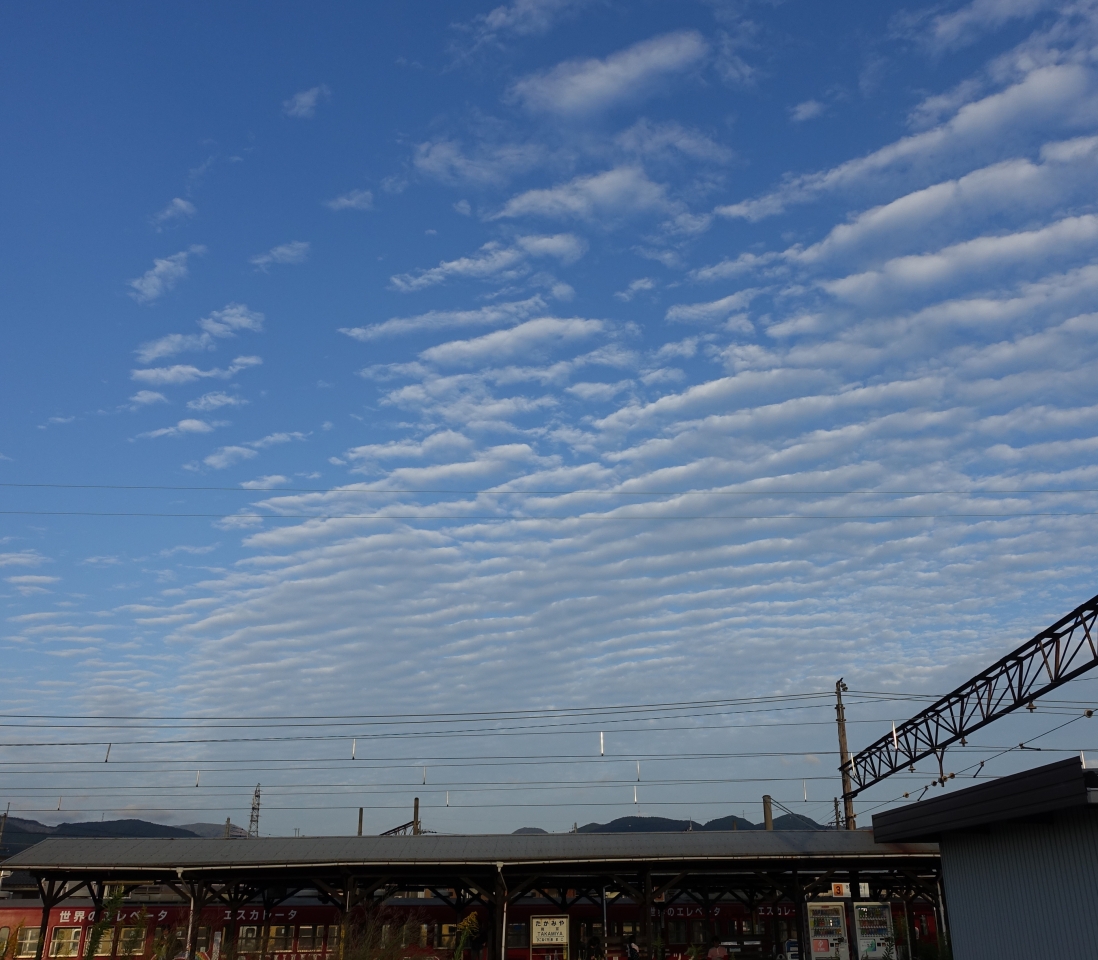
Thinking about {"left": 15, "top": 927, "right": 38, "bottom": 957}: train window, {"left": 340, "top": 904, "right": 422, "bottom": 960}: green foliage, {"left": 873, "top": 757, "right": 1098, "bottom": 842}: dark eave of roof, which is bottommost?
{"left": 15, "top": 927, "right": 38, "bottom": 957}: train window

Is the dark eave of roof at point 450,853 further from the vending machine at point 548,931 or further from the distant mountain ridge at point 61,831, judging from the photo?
the distant mountain ridge at point 61,831

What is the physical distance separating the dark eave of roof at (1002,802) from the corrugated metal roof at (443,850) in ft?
23.3

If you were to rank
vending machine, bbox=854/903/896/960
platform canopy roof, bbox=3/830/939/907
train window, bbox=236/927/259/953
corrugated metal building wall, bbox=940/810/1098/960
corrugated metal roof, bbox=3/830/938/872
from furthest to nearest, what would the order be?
train window, bbox=236/927/259/953 < vending machine, bbox=854/903/896/960 < platform canopy roof, bbox=3/830/939/907 < corrugated metal roof, bbox=3/830/938/872 < corrugated metal building wall, bbox=940/810/1098/960

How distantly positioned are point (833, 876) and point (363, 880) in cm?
1509

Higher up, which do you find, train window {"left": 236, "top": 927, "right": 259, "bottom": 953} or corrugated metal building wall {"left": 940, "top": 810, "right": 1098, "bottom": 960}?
corrugated metal building wall {"left": 940, "top": 810, "right": 1098, "bottom": 960}

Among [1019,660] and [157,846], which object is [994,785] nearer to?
[1019,660]

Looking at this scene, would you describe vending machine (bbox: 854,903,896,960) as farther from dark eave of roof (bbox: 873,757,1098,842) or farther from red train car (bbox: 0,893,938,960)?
dark eave of roof (bbox: 873,757,1098,842)

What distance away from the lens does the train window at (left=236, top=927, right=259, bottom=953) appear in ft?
105

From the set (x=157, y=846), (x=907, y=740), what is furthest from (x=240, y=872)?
(x=907, y=740)

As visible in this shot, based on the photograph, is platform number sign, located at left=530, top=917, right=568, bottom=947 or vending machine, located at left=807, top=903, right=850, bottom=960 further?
platform number sign, located at left=530, top=917, right=568, bottom=947

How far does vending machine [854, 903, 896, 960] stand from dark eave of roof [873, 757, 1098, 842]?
9682 mm

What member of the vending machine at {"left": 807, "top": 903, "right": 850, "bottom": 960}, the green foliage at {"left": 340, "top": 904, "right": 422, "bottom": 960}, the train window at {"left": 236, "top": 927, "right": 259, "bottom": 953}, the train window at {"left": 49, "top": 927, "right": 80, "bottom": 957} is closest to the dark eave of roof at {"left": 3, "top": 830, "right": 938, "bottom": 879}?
the green foliage at {"left": 340, "top": 904, "right": 422, "bottom": 960}

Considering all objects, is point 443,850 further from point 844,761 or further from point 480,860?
point 844,761

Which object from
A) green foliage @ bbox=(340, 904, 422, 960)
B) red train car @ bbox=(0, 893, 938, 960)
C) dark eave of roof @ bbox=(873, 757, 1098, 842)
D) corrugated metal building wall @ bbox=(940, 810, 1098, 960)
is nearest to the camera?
dark eave of roof @ bbox=(873, 757, 1098, 842)
